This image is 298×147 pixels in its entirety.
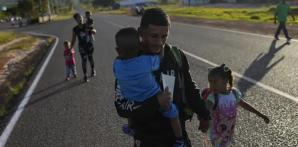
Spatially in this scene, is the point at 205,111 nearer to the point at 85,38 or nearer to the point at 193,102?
the point at 193,102

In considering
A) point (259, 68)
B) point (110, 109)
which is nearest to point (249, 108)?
point (110, 109)

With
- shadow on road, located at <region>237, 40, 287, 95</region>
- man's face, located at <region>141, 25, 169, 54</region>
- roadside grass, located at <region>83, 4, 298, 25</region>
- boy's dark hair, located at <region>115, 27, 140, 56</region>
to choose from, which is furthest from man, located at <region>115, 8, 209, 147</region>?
roadside grass, located at <region>83, 4, 298, 25</region>

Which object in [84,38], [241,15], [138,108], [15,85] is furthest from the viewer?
[241,15]

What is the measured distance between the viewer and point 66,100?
10102 mm

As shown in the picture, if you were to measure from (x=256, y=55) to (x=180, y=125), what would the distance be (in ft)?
39.7

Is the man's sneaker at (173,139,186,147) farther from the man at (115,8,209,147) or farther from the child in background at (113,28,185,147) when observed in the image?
the child in background at (113,28,185,147)

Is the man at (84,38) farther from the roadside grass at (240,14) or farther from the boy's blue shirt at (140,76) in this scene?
the roadside grass at (240,14)

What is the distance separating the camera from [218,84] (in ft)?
13.9

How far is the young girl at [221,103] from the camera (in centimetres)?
421

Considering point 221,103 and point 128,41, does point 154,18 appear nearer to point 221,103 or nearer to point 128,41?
point 128,41

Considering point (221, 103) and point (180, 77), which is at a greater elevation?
point (180, 77)

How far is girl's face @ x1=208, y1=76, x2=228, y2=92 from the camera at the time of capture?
420 centimetres

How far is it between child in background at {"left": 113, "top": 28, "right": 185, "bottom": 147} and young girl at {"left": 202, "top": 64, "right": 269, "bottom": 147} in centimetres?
113

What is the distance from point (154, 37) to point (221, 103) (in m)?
1.41
